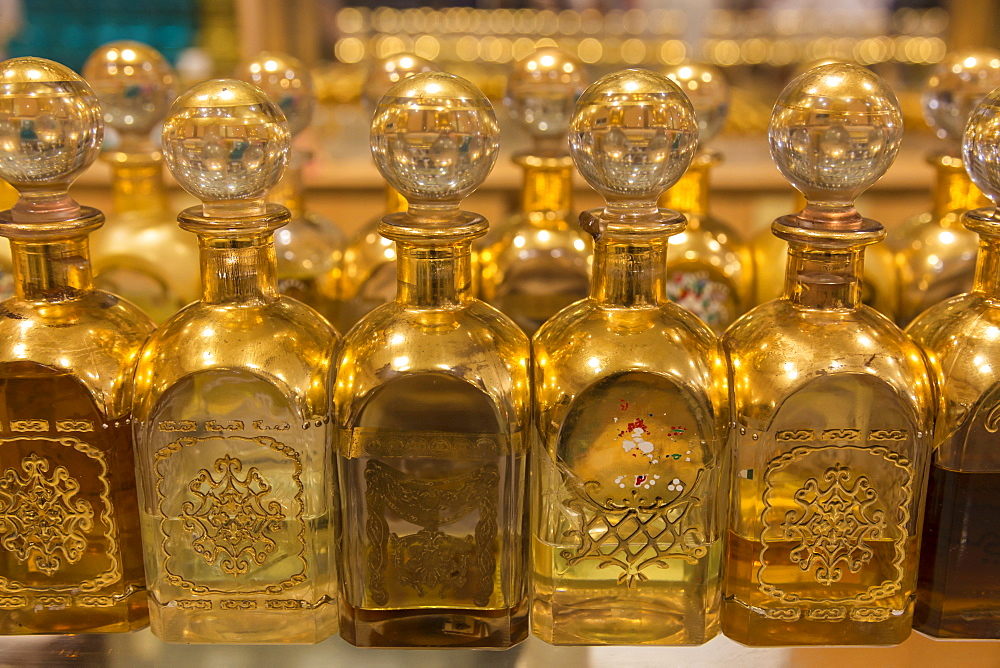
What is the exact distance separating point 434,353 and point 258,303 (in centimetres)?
Result: 9

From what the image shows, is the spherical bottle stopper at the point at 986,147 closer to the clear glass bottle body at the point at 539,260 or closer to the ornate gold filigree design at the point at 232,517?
the clear glass bottle body at the point at 539,260

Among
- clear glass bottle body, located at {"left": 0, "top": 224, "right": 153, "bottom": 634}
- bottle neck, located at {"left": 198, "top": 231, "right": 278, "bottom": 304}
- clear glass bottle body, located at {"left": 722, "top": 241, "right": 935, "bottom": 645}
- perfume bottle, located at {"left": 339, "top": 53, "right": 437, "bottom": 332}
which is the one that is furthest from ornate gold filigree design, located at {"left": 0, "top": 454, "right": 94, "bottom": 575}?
clear glass bottle body, located at {"left": 722, "top": 241, "right": 935, "bottom": 645}

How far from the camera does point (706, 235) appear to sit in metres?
0.67

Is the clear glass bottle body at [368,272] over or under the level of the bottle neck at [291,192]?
under

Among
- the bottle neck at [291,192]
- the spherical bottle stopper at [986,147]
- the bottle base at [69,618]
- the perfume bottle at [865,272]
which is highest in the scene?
the spherical bottle stopper at [986,147]

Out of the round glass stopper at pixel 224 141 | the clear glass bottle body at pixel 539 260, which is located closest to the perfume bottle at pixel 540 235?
the clear glass bottle body at pixel 539 260

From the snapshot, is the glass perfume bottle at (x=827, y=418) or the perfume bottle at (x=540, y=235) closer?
the glass perfume bottle at (x=827, y=418)

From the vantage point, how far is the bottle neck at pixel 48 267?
1.61 ft

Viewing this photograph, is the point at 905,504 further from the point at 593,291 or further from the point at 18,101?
the point at 18,101

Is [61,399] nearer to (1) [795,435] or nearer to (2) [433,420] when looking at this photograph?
(2) [433,420]

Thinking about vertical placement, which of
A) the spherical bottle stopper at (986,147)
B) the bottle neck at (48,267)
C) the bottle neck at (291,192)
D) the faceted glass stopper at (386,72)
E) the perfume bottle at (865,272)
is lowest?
the perfume bottle at (865,272)

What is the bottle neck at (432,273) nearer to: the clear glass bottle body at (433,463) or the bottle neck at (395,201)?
the clear glass bottle body at (433,463)

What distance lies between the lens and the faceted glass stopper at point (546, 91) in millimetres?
623

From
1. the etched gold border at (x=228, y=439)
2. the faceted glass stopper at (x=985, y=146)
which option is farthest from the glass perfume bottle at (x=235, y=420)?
the faceted glass stopper at (x=985, y=146)
